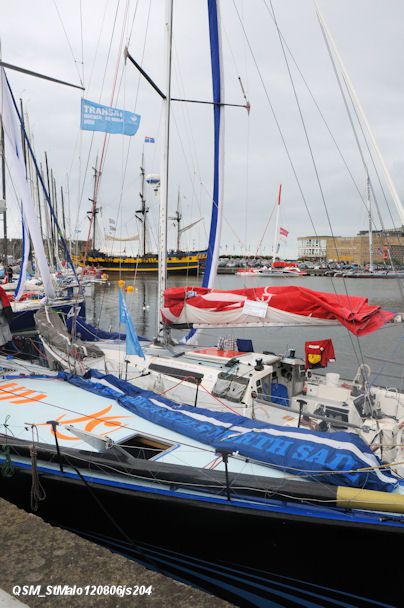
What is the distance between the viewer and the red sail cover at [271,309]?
8.17 metres

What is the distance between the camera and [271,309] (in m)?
9.20

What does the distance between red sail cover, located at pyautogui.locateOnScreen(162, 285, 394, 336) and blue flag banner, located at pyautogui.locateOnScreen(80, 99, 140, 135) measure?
14.6 ft

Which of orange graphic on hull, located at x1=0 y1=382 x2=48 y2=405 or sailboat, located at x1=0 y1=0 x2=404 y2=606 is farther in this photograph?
orange graphic on hull, located at x1=0 y1=382 x2=48 y2=405

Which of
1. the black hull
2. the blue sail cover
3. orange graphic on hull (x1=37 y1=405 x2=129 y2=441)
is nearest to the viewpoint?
the black hull

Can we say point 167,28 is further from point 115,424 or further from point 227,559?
point 227,559

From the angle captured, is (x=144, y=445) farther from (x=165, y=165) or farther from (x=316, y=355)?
(x=165, y=165)

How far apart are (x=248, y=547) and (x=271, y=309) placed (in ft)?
16.5

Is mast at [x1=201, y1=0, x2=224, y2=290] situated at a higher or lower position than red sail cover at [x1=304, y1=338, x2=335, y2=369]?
higher

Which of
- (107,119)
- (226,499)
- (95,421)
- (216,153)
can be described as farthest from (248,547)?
(216,153)

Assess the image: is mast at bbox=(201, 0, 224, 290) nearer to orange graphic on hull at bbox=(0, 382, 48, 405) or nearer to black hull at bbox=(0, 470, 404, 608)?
orange graphic on hull at bbox=(0, 382, 48, 405)

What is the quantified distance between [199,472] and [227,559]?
1.13 m

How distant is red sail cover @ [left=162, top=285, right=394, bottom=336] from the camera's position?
322 inches

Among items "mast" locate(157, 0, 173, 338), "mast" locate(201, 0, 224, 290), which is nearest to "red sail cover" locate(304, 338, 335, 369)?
"mast" locate(201, 0, 224, 290)

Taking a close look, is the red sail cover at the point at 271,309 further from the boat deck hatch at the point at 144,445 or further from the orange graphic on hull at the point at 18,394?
the boat deck hatch at the point at 144,445
